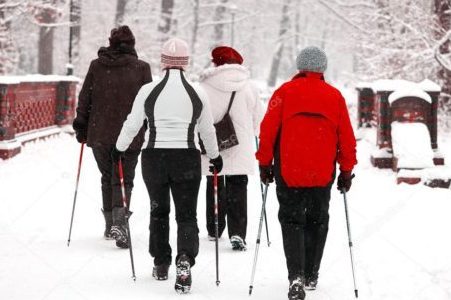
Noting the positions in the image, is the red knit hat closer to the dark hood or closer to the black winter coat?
the black winter coat

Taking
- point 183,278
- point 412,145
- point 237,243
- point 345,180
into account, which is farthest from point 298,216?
point 412,145

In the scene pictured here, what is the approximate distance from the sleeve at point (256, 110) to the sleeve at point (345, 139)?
1872 millimetres

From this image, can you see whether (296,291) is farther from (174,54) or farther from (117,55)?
(117,55)

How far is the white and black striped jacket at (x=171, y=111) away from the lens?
579cm

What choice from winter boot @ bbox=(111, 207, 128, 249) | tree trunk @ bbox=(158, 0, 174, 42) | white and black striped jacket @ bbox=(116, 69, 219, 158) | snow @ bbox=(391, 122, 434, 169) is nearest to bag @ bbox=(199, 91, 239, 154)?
winter boot @ bbox=(111, 207, 128, 249)

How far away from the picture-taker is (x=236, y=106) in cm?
731

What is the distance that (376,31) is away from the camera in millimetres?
22469

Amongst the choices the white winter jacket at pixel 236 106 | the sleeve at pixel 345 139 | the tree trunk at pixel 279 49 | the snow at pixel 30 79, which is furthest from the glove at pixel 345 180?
the tree trunk at pixel 279 49

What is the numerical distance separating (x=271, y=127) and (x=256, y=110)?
1.91 m

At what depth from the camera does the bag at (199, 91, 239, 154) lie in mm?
7238

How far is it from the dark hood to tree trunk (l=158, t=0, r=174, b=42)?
27140mm

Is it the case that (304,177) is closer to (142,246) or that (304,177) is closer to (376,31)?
(142,246)

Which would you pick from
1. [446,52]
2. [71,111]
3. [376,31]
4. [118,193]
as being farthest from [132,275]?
[376,31]

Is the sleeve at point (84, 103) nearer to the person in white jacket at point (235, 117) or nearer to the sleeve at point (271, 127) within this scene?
the person in white jacket at point (235, 117)
